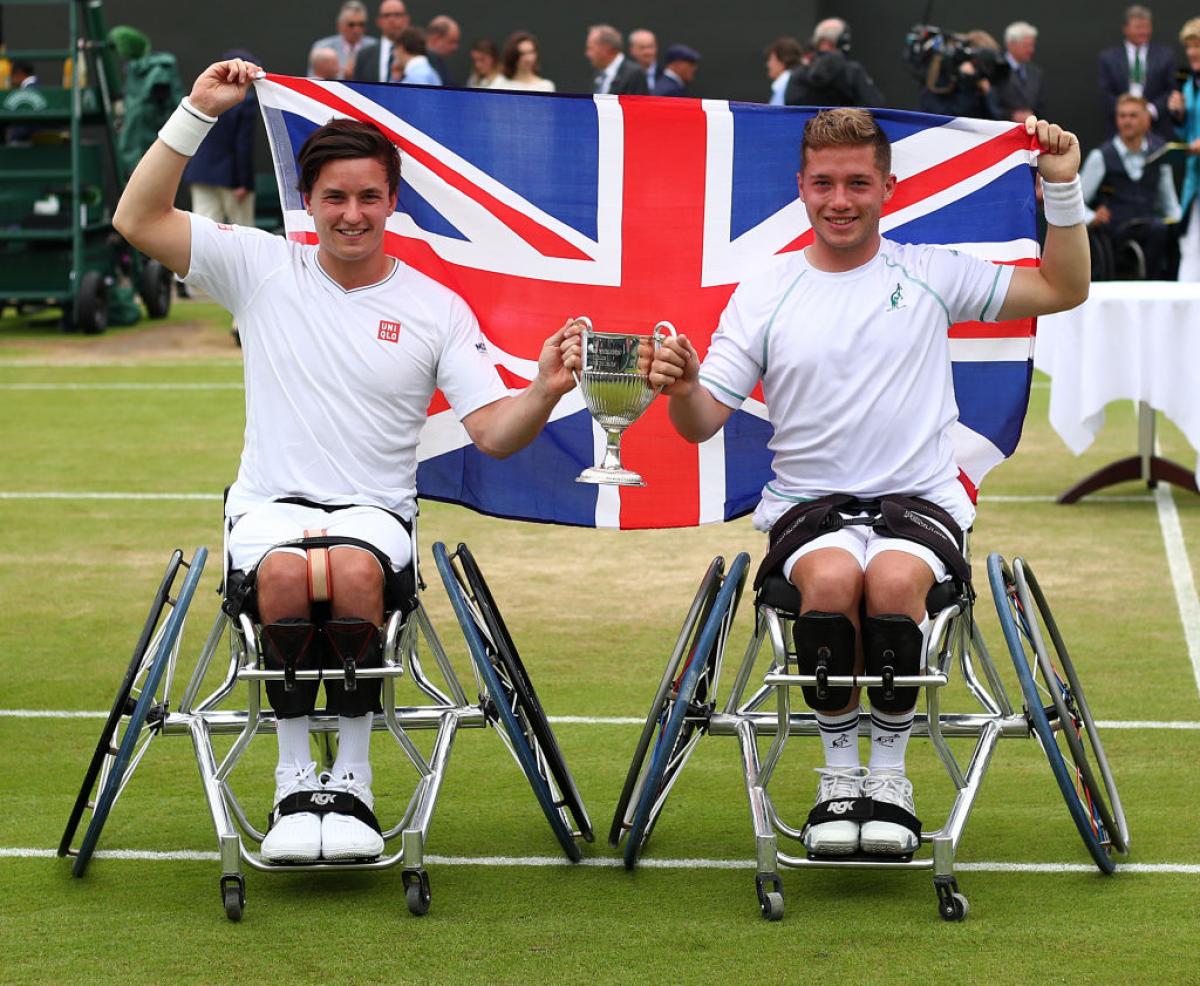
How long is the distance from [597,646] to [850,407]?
247 cm

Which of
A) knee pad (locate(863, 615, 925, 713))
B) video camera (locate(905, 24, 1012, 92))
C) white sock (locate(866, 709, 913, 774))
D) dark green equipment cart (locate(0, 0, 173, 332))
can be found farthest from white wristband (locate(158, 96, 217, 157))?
video camera (locate(905, 24, 1012, 92))

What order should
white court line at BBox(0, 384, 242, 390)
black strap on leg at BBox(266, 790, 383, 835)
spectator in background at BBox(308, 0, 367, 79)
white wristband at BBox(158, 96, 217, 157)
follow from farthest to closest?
spectator in background at BBox(308, 0, 367, 79)
white court line at BBox(0, 384, 242, 390)
white wristband at BBox(158, 96, 217, 157)
black strap on leg at BBox(266, 790, 383, 835)

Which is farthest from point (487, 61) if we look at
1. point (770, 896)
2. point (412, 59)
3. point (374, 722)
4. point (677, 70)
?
point (770, 896)

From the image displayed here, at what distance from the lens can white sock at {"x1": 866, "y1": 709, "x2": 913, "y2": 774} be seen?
4.37 meters

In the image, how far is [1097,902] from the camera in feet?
14.1

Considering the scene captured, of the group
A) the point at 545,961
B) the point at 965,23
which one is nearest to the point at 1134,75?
the point at 965,23

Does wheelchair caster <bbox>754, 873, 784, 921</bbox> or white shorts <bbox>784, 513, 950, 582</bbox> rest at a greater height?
white shorts <bbox>784, 513, 950, 582</bbox>

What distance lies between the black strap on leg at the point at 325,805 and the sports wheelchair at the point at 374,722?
93 mm

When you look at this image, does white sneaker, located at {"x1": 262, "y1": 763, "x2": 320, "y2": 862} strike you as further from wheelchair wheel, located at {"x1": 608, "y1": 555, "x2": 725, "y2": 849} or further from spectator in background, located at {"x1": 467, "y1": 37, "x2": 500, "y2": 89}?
spectator in background, located at {"x1": 467, "y1": 37, "x2": 500, "y2": 89}

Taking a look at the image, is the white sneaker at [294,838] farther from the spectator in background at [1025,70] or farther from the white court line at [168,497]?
the spectator in background at [1025,70]

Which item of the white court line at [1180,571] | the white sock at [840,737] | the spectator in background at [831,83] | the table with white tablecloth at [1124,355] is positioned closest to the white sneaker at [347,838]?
the white sock at [840,737]

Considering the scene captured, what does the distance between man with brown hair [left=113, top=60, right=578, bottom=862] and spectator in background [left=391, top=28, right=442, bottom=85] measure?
11.3 m

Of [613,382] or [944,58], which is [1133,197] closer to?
[944,58]

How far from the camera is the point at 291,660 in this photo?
4.23 m
